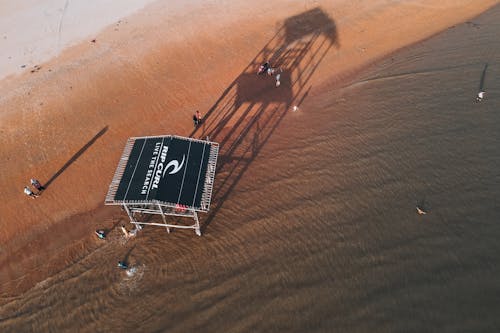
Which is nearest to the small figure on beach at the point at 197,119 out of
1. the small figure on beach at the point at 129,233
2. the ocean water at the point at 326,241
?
the ocean water at the point at 326,241

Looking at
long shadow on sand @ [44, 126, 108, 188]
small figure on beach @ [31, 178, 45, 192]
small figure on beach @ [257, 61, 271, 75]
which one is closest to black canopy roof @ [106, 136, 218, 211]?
long shadow on sand @ [44, 126, 108, 188]

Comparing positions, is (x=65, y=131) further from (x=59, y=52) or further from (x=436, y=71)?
(x=436, y=71)

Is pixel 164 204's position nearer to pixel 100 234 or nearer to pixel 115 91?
pixel 100 234

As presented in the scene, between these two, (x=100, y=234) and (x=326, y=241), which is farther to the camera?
(x=100, y=234)

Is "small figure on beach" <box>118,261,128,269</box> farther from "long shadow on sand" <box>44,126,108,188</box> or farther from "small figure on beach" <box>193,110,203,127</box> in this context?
"small figure on beach" <box>193,110,203,127</box>

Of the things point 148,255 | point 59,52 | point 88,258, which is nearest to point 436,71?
point 148,255

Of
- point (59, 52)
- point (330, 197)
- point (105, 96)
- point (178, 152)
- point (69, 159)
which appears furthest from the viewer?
point (59, 52)

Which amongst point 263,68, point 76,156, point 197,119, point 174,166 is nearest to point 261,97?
point 263,68
